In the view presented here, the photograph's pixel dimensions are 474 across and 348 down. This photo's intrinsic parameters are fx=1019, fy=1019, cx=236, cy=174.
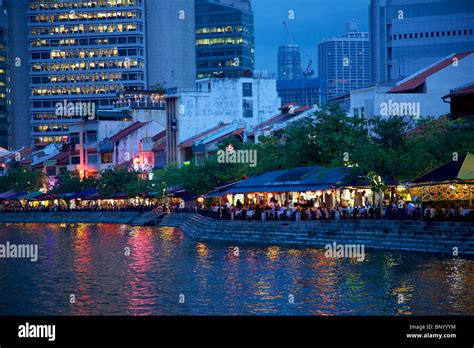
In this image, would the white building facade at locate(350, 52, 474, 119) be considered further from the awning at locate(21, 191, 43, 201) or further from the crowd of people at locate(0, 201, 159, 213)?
the awning at locate(21, 191, 43, 201)

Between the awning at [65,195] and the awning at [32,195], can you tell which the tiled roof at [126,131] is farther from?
the awning at [32,195]

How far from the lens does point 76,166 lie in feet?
546

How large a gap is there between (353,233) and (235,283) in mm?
16771

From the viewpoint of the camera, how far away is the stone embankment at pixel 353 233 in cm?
5578

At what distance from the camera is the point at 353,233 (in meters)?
64.1

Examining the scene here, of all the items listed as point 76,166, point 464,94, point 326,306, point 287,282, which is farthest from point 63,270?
point 76,166

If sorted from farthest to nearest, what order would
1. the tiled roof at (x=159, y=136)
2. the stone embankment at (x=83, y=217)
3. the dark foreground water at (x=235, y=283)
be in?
the tiled roof at (x=159, y=136) → the stone embankment at (x=83, y=217) → the dark foreground water at (x=235, y=283)
